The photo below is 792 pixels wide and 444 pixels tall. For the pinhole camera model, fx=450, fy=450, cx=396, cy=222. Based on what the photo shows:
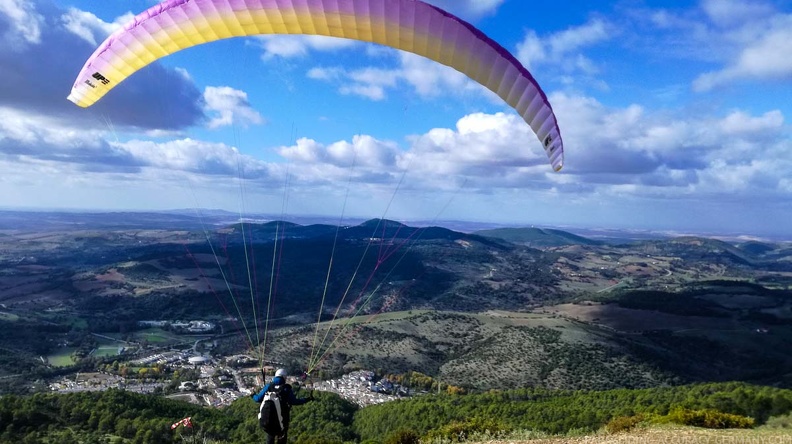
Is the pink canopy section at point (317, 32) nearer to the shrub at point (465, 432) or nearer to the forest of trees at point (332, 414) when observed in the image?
the shrub at point (465, 432)

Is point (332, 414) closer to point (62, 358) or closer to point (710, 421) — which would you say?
point (710, 421)

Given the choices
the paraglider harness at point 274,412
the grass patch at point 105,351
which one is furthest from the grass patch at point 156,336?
the paraglider harness at point 274,412

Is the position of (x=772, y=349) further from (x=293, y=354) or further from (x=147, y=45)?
(x=147, y=45)

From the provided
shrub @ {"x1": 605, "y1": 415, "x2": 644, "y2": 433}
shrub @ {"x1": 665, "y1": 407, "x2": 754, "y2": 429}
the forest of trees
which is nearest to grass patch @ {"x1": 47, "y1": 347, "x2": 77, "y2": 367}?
the forest of trees

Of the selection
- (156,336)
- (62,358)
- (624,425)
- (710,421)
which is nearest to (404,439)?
(624,425)

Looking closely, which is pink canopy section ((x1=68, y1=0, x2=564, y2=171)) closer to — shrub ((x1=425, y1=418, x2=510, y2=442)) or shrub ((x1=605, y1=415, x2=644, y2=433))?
shrub ((x1=605, y1=415, x2=644, y2=433))

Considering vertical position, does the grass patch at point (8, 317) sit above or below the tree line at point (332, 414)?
below
